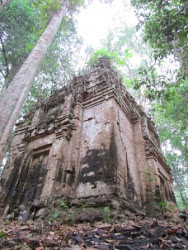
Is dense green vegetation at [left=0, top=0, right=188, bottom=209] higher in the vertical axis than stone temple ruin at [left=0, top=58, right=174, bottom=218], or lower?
higher

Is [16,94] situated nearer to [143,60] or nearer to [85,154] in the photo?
[85,154]

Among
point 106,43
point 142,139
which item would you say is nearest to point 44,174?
point 142,139

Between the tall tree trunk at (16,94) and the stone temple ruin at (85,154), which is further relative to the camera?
the stone temple ruin at (85,154)

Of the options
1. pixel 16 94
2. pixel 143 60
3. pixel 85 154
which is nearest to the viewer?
pixel 16 94

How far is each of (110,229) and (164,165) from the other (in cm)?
650

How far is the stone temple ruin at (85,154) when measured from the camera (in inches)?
193

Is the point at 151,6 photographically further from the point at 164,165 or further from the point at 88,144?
the point at 164,165

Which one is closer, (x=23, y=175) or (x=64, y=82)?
(x=23, y=175)

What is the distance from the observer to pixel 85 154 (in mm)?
5625

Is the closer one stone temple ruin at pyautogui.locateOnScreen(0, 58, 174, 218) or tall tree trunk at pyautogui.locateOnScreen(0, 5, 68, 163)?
tall tree trunk at pyautogui.locateOnScreen(0, 5, 68, 163)

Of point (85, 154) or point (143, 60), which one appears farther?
point (143, 60)

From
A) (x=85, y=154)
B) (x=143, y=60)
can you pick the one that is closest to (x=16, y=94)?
(x=85, y=154)

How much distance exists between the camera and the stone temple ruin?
16.1ft

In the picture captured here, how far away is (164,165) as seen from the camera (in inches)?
344
